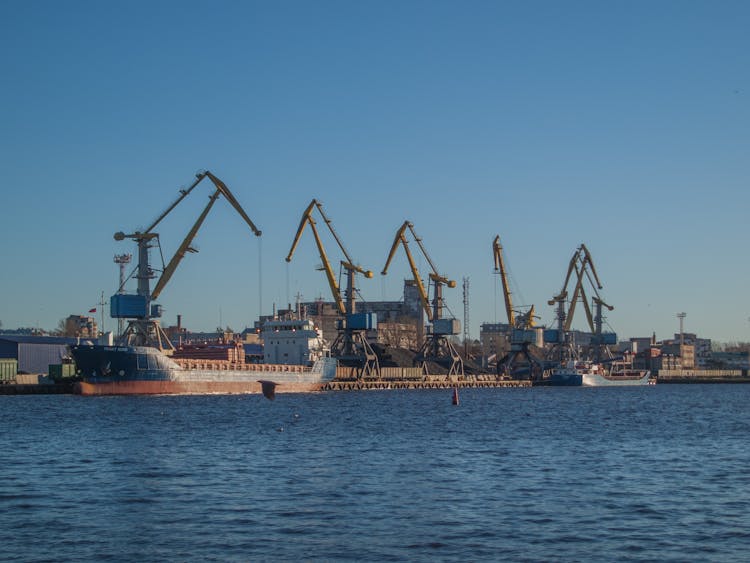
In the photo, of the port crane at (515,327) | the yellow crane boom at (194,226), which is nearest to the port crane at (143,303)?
the yellow crane boom at (194,226)

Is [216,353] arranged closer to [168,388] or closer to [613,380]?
[168,388]

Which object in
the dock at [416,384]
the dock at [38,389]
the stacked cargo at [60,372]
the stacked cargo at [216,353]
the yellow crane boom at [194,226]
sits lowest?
the dock at [416,384]

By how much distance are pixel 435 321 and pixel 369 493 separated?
4559 inches

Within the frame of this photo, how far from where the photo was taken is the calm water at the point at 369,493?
20938mm

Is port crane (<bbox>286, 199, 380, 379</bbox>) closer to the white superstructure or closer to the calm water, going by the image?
Result: the white superstructure

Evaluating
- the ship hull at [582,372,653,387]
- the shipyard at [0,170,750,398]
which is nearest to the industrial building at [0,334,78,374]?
the shipyard at [0,170,750,398]


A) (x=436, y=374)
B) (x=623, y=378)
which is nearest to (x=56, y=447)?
(x=436, y=374)

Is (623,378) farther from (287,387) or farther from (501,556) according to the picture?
(501,556)

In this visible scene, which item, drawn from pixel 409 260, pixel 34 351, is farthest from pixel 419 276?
pixel 34 351

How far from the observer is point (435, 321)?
143250mm

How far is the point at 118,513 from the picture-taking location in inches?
973

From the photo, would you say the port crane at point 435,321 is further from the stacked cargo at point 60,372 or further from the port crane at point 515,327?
the stacked cargo at point 60,372

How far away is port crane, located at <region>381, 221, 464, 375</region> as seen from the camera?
14288 cm

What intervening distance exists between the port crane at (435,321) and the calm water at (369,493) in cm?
9010
